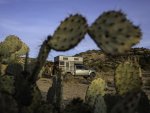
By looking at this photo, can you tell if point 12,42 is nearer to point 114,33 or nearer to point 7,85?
point 7,85

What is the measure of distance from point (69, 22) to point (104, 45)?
2.33ft

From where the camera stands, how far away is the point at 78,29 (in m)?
4.57

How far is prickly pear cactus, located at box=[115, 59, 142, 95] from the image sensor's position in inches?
268

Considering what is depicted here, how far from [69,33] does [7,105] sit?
45.6 inches

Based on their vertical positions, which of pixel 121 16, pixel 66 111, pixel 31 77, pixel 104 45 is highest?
pixel 121 16

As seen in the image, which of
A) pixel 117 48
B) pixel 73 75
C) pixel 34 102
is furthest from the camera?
pixel 73 75

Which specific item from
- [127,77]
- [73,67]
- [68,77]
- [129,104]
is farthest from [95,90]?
[73,67]

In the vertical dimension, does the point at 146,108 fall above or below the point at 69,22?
below

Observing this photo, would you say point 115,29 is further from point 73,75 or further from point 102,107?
point 73,75

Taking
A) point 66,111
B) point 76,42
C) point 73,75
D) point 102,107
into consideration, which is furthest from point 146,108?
point 73,75

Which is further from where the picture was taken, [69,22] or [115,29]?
[69,22]

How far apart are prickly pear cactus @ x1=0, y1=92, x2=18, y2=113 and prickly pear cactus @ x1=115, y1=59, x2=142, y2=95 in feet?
8.24

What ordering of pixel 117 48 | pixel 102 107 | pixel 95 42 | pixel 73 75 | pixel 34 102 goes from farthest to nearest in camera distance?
pixel 73 75, pixel 102 107, pixel 34 102, pixel 95 42, pixel 117 48

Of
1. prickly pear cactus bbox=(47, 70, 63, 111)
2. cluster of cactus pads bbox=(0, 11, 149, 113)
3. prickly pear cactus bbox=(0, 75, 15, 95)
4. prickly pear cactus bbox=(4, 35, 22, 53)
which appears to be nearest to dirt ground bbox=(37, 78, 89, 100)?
prickly pear cactus bbox=(4, 35, 22, 53)
